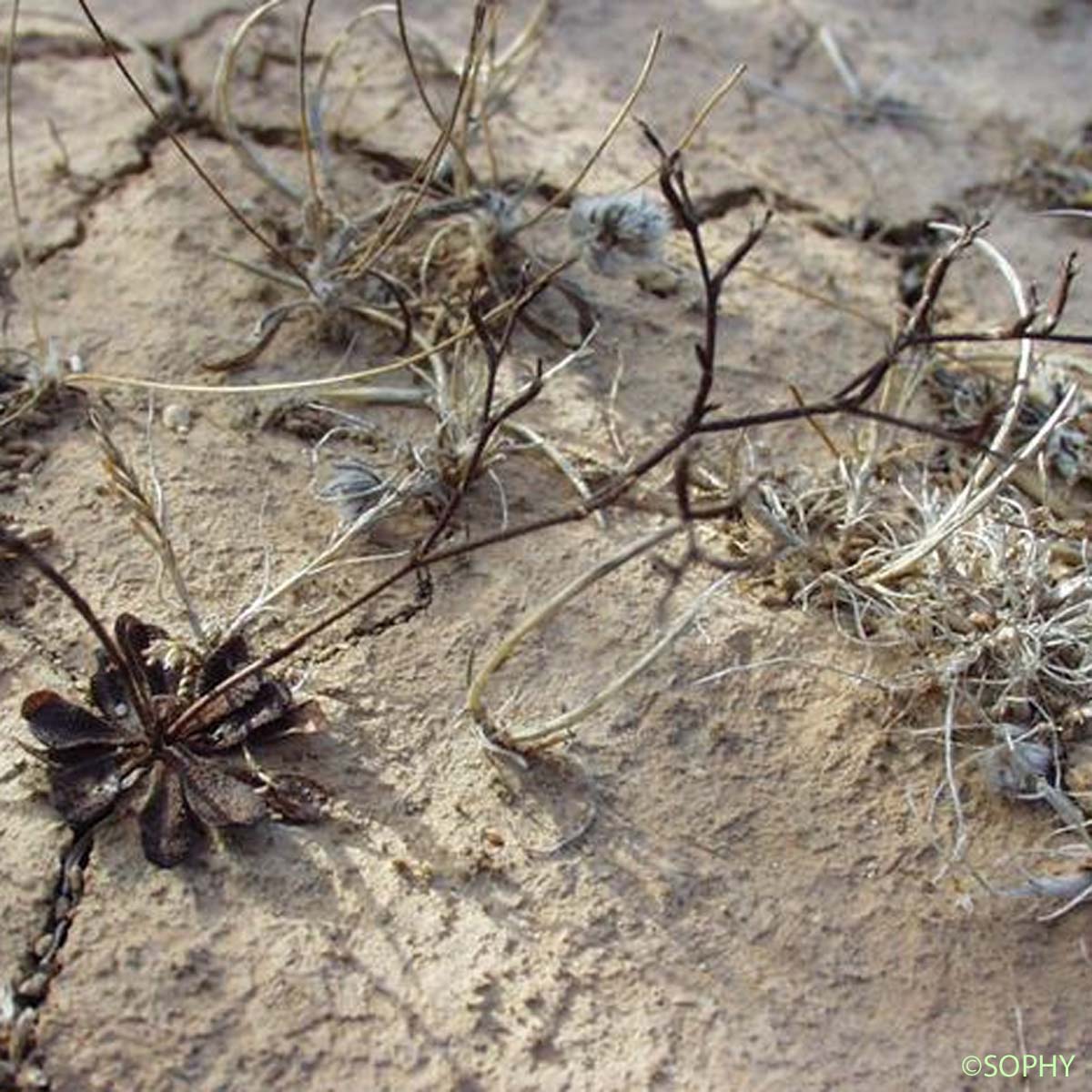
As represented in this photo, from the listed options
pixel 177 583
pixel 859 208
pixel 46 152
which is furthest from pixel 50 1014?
pixel 859 208

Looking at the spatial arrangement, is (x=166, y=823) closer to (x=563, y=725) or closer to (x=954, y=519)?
(x=563, y=725)

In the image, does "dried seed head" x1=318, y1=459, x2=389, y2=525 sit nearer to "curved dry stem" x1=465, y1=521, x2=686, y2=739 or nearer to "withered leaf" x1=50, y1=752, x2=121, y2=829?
"curved dry stem" x1=465, y1=521, x2=686, y2=739

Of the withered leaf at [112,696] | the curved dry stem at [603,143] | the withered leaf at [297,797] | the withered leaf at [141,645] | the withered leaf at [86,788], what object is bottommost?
the withered leaf at [297,797]

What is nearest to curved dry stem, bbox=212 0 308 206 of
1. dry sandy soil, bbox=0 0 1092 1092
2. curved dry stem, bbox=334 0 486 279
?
dry sandy soil, bbox=0 0 1092 1092

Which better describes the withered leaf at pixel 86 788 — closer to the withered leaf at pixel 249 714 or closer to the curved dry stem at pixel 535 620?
the withered leaf at pixel 249 714

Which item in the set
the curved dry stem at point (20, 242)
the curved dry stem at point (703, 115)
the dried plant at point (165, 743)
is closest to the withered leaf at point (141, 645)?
the dried plant at point (165, 743)

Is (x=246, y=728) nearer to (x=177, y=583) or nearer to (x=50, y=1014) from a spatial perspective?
(x=177, y=583)
